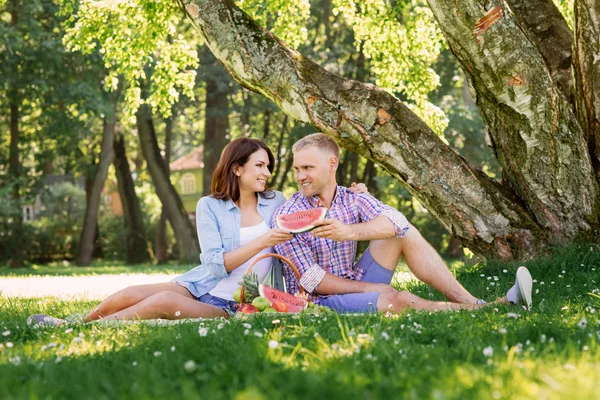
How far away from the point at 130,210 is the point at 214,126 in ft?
18.0

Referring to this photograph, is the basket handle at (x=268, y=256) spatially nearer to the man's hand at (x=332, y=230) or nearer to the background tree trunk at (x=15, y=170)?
the man's hand at (x=332, y=230)

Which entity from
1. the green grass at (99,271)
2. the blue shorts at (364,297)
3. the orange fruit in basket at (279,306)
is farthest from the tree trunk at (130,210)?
the orange fruit in basket at (279,306)

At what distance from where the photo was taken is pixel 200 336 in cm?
386

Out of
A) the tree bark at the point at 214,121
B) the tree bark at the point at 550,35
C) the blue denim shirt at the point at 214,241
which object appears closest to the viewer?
the blue denim shirt at the point at 214,241

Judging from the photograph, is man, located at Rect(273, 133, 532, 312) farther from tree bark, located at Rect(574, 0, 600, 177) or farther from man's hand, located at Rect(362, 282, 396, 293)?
tree bark, located at Rect(574, 0, 600, 177)

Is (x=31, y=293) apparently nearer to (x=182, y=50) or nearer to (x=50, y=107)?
(x=182, y=50)

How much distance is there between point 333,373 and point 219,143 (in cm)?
1988

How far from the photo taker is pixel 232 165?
6.02 meters

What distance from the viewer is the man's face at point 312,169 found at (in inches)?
230

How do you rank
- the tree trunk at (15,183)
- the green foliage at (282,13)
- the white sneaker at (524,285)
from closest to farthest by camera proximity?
1. the white sneaker at (524,285)
2. the green foliage at (282,13)
3. the tree trunk at (15,183)

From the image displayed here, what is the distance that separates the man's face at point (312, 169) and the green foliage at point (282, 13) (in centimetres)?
563

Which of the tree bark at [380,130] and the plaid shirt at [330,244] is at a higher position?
the tree bark at [380,130]

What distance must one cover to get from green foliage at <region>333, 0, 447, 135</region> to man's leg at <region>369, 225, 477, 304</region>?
22.7 feet

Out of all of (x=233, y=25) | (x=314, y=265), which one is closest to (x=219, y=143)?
(x=233, y=25)
